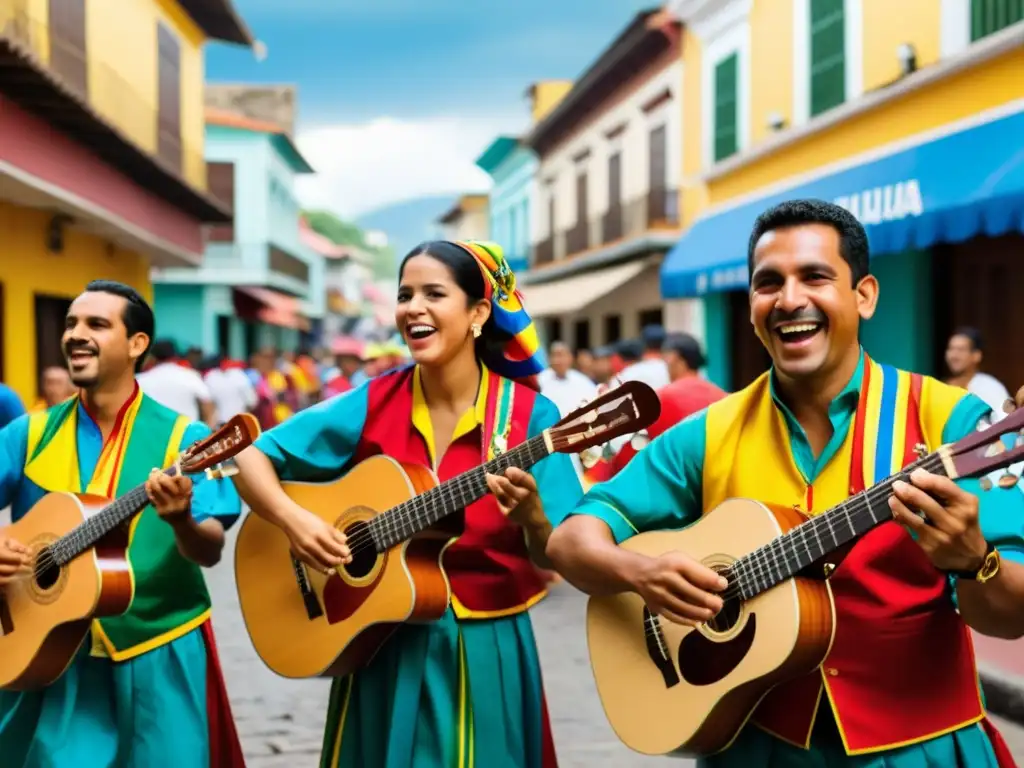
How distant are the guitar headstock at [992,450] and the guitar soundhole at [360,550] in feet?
5.63

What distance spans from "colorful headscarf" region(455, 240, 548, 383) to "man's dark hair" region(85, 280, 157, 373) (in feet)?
3.42

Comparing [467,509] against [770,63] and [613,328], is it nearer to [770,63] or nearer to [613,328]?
[770,63]

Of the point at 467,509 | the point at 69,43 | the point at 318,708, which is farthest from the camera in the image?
the point at 69,43

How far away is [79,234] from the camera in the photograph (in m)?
16.9

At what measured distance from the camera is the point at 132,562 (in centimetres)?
365

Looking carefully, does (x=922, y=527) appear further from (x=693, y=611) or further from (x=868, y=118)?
(x=868, y=118)

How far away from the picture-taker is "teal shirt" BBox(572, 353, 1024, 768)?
2234mm

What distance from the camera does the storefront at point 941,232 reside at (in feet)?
33.1

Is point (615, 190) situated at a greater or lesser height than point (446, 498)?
greater

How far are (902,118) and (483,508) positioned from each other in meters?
10.6

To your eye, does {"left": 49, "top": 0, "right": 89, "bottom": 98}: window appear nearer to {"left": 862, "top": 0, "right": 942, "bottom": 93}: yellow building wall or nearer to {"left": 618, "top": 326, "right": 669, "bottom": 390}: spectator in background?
{"left": 618, "top": 326, "right": 669, "bottom": 390}: spectator in background

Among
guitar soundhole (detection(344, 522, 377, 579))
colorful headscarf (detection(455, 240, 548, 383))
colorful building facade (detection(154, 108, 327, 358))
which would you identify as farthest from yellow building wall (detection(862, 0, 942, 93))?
colorful building facade (detection(154, 108, 327, 358))

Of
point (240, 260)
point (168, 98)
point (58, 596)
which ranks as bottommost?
point (58, 596)

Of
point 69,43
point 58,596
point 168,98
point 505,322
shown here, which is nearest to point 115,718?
point 58,596
